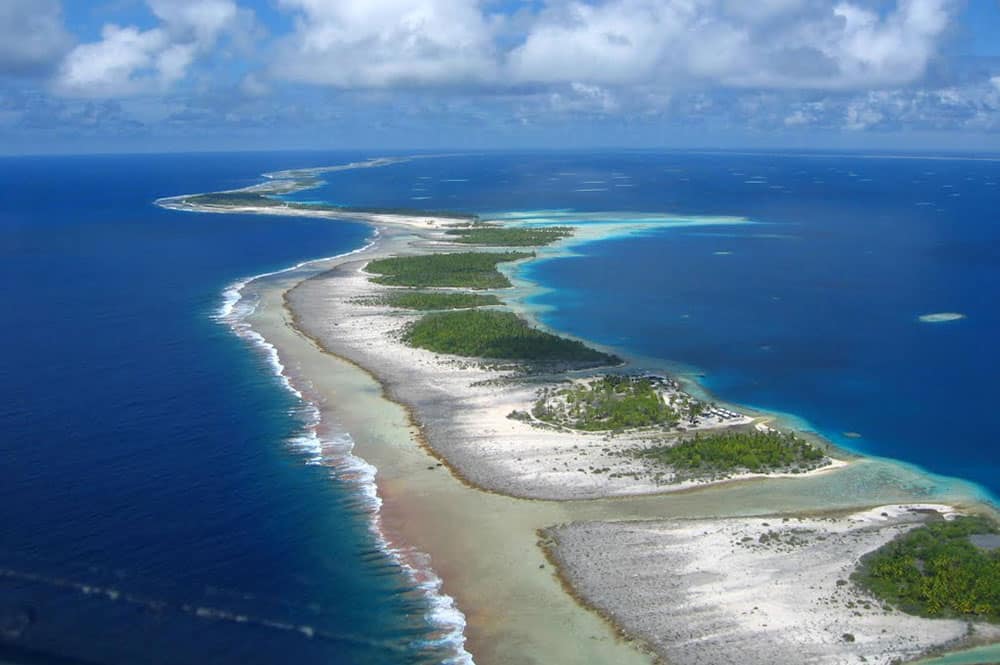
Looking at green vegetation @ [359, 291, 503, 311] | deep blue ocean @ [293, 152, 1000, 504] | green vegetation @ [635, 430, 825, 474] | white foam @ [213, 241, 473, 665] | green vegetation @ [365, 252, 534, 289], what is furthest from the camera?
green vegetation @ [365, 252, 534, 289]

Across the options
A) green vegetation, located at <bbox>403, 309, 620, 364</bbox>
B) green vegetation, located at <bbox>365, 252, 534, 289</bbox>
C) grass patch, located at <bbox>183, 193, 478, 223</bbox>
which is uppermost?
grass patch, located at <bbox>183, 193, 478, 223</bbox>

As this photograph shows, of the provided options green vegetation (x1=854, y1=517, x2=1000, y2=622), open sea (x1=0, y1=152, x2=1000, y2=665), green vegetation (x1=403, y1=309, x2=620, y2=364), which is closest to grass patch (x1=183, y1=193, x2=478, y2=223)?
open sea (x1=0, y1=152, x2=1000, y2=665)

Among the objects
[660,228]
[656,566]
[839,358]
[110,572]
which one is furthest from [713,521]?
[660,228]

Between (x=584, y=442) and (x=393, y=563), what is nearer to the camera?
(x=393, y=563)

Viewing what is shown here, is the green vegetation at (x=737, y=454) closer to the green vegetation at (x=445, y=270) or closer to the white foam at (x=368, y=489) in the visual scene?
the white foam at (x=368, y=489)

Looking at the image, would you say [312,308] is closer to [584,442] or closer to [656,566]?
[584,442]

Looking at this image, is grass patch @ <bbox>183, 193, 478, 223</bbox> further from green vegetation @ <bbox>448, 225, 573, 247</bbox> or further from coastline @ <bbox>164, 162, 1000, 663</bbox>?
coastline @ <bbox>164, 162, 1000, 663</bbox>
